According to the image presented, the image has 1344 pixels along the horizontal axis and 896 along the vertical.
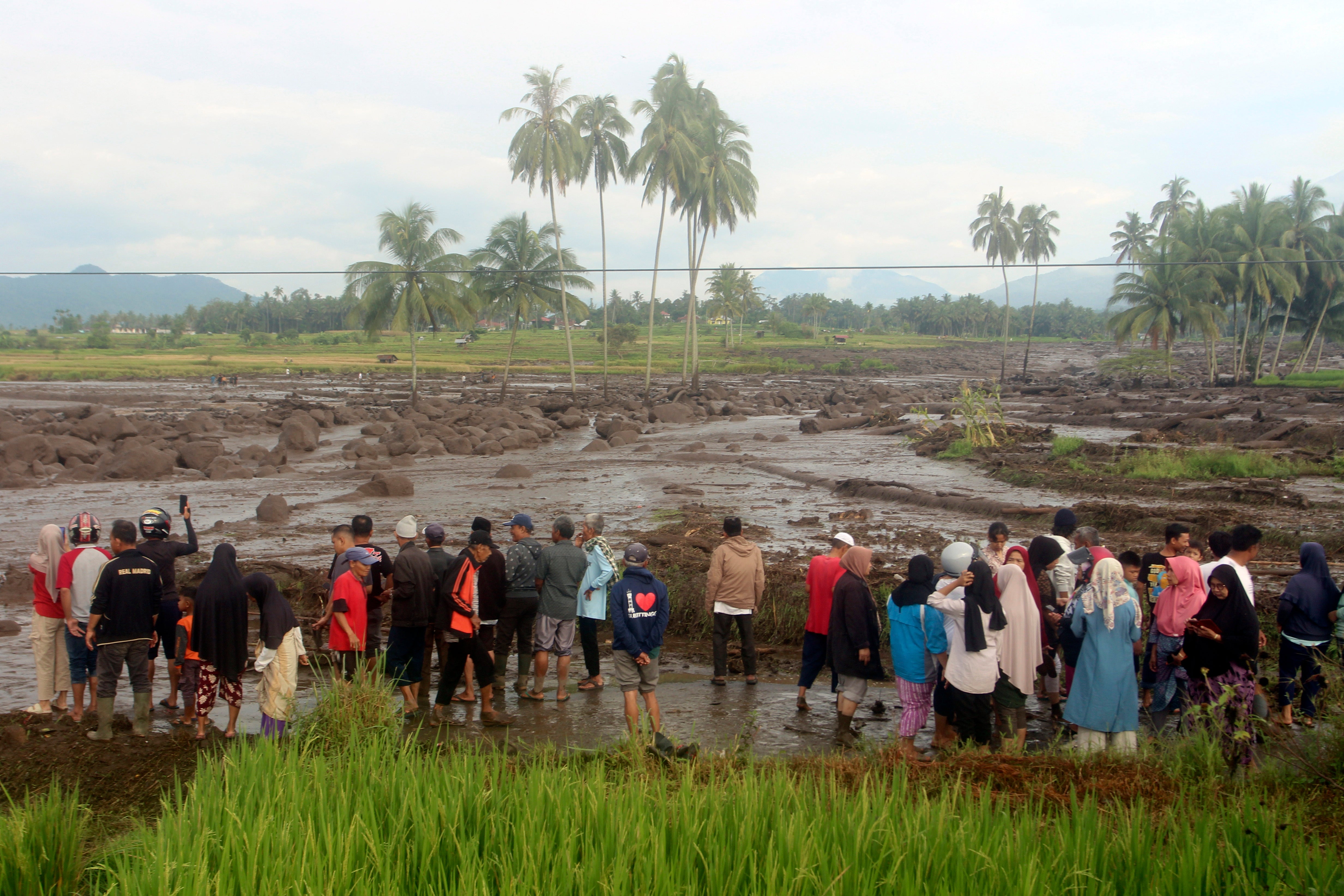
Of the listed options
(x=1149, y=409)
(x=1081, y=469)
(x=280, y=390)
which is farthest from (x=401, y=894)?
(x=280, y=390)

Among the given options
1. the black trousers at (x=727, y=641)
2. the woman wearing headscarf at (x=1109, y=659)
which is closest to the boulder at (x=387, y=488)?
the black trousers at (x=727, y=641)

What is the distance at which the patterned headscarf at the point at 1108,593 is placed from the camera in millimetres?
5594

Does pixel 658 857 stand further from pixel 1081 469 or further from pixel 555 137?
pixel 555 137

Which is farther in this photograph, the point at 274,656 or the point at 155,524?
the point at 155,524

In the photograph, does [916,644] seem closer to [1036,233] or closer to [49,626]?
[49,626]

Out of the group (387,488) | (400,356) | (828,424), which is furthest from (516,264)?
(400,356)

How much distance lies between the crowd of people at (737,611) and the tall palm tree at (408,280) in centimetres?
3527

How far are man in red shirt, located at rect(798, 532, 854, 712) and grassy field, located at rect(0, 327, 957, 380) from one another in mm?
58766

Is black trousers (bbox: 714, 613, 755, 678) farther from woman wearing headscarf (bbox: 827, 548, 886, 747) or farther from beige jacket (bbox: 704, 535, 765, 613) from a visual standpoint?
woman wearing headscarf (bbox: 827, 548, 886, 747)

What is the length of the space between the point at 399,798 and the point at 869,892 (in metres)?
2.37

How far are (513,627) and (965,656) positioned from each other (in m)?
4.00

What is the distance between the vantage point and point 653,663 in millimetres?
6707

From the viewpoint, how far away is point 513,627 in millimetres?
7934

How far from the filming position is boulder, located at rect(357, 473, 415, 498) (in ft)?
63.2
